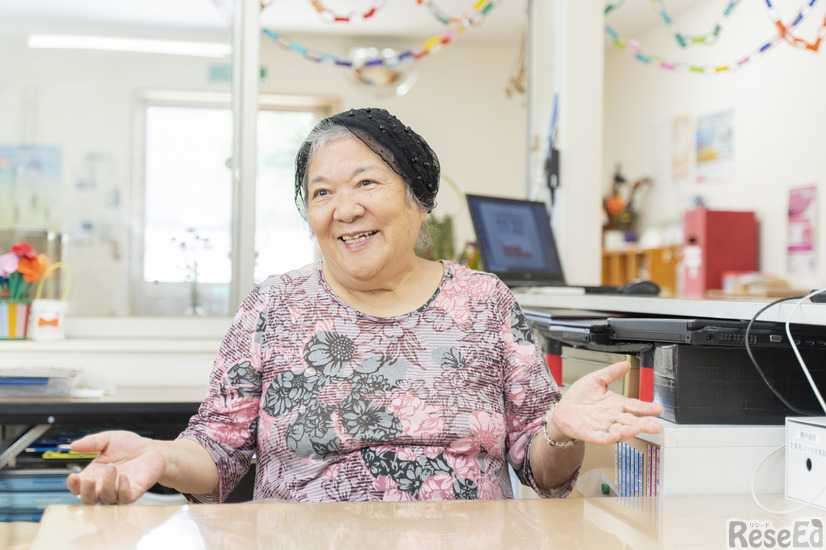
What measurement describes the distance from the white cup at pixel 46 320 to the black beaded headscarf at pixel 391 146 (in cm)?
132

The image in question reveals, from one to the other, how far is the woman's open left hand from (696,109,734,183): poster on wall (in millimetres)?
4273

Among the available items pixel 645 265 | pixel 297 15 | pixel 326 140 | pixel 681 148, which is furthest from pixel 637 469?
pixel 297 15

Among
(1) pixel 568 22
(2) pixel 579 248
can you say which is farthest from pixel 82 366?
(1) pixel 568 22

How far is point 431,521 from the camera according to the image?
36.7 inches

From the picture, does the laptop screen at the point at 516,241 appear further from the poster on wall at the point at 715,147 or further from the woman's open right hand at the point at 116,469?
the poster on wall at the point at 715,147

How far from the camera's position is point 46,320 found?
237 centimetres

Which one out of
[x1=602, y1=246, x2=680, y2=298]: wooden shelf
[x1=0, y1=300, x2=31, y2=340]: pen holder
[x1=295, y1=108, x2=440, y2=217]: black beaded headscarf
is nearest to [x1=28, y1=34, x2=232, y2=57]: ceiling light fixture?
[x1=0, y1=300, x2=31, y2=340]: pen holder

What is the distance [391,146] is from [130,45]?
1709 mm

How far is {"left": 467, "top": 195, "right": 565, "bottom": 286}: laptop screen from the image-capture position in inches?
90.7

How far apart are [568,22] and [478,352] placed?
5.78ft

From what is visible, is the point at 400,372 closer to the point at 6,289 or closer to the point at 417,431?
the point at 417,431

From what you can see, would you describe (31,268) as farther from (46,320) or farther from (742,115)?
(742,115)

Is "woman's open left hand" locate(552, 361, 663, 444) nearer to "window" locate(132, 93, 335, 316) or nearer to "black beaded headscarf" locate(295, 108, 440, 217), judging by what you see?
"black beaded headscarf" locate(295, 108, 440, 217)

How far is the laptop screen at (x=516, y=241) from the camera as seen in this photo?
7.56ft
